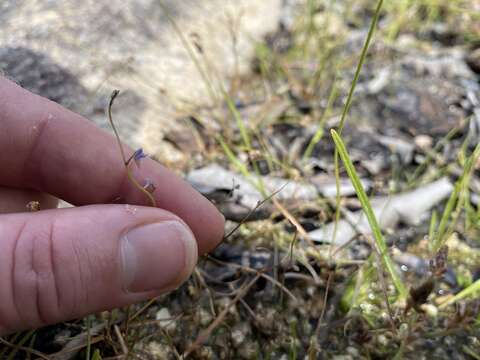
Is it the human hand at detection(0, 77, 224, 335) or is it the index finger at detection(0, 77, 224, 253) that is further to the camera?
the index finger at detection(0, 77, 224, 253)

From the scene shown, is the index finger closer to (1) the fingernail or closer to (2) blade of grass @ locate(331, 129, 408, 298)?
(1) the fingernail

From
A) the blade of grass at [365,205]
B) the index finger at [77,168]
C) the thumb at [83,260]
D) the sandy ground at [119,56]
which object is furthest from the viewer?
the sandy ground at [119,56]

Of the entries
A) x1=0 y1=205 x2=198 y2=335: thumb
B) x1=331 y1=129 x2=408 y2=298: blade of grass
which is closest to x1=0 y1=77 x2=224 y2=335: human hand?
x1=0 y1=205 x2=198 y2=335: thumb

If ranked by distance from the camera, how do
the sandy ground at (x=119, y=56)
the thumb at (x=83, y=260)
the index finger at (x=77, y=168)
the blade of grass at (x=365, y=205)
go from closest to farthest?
the thumb at (x=83, y=260) → the blade of grass at (x=365, y=205) → the index finger at (x=77, y=168) → the sandy ground at (x=119, y=56)

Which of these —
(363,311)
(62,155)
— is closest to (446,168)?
(363,311)

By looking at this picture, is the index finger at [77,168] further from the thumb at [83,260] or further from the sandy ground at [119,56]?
the sandy ground at [119,56]

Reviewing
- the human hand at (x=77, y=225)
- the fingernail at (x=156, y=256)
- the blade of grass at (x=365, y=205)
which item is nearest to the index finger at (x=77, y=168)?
the human hand at (x=77, y=225)

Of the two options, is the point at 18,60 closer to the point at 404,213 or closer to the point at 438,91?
the point at 404,213
